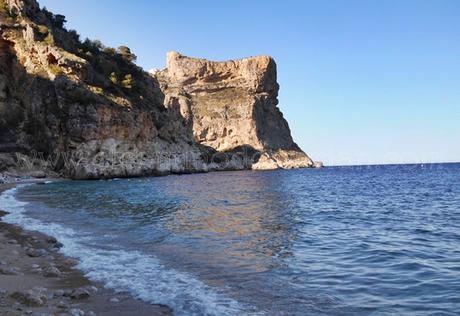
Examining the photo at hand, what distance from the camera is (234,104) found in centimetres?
15438

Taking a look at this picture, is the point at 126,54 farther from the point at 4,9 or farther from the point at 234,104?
the point at 234,104

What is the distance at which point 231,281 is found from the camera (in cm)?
884

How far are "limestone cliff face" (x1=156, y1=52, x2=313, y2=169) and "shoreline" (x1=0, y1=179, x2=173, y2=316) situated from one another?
412 ft

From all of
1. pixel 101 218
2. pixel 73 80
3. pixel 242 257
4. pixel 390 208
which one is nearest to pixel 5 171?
pixel 73 80

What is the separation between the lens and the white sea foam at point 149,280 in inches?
284

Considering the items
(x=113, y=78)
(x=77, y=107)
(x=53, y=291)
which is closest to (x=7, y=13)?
(x=113, y=78)

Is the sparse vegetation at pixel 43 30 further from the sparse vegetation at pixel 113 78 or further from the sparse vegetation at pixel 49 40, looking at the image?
the sparse vegetation at pixel 113 78

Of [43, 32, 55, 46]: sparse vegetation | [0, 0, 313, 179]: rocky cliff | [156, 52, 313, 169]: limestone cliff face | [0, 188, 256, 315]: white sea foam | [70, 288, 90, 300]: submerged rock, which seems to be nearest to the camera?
[0, 188, 256, 315]: white sea foam

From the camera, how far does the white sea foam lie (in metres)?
7.20

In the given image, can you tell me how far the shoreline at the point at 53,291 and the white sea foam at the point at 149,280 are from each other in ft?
0.82

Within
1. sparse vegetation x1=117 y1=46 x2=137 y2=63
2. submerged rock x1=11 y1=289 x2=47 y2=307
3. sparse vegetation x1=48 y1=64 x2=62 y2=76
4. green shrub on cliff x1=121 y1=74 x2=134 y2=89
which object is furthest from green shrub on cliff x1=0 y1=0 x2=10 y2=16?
submerged rock x1=11 y1=289 x2=47 y2=307

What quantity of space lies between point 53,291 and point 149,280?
193 centimetres

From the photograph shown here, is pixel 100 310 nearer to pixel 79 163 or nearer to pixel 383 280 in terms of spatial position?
pixel 383 280

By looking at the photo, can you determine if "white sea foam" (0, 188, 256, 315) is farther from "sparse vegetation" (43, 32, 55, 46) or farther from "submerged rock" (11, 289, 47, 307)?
"sparse vegetation" (43, 32, 55, 46)
